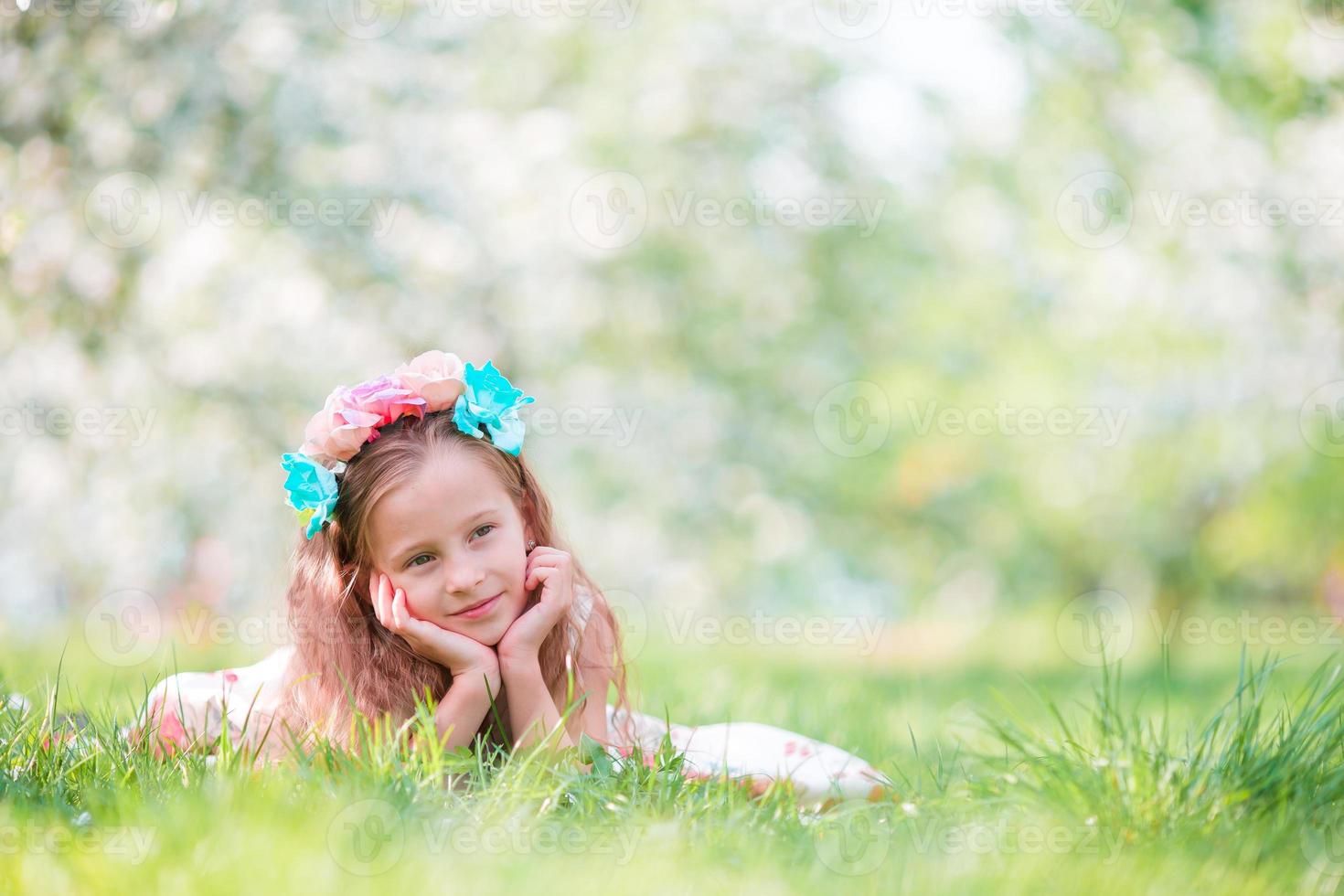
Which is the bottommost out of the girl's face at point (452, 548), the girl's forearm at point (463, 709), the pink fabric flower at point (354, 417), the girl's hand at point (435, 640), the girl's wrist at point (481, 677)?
the girl's forearm at point (463, 709)

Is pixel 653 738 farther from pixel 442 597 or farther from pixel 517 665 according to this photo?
pixel 442 597

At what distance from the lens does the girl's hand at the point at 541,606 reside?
260cm

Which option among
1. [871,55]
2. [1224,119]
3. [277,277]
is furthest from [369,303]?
[1224,119]

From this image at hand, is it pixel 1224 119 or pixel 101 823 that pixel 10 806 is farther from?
Result: pixel 1224 119

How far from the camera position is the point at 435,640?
2.55 meters

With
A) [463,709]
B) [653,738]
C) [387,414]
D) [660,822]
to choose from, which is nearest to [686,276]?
[653,738]

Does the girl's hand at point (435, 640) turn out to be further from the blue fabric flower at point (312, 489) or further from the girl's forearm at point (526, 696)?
the blue fabric flower at point (312, 489)

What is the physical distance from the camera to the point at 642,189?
8.02 meters

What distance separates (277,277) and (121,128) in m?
1.56

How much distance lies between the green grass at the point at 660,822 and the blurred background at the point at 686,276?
1679mm

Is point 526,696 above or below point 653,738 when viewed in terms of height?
above

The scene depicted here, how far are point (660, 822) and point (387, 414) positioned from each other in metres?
1.18

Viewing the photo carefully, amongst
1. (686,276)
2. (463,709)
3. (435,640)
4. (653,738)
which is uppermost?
(686,276)

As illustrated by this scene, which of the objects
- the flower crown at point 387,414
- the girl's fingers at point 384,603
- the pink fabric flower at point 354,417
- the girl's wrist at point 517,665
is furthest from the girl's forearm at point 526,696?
the pink fabric flower at point 354,417
